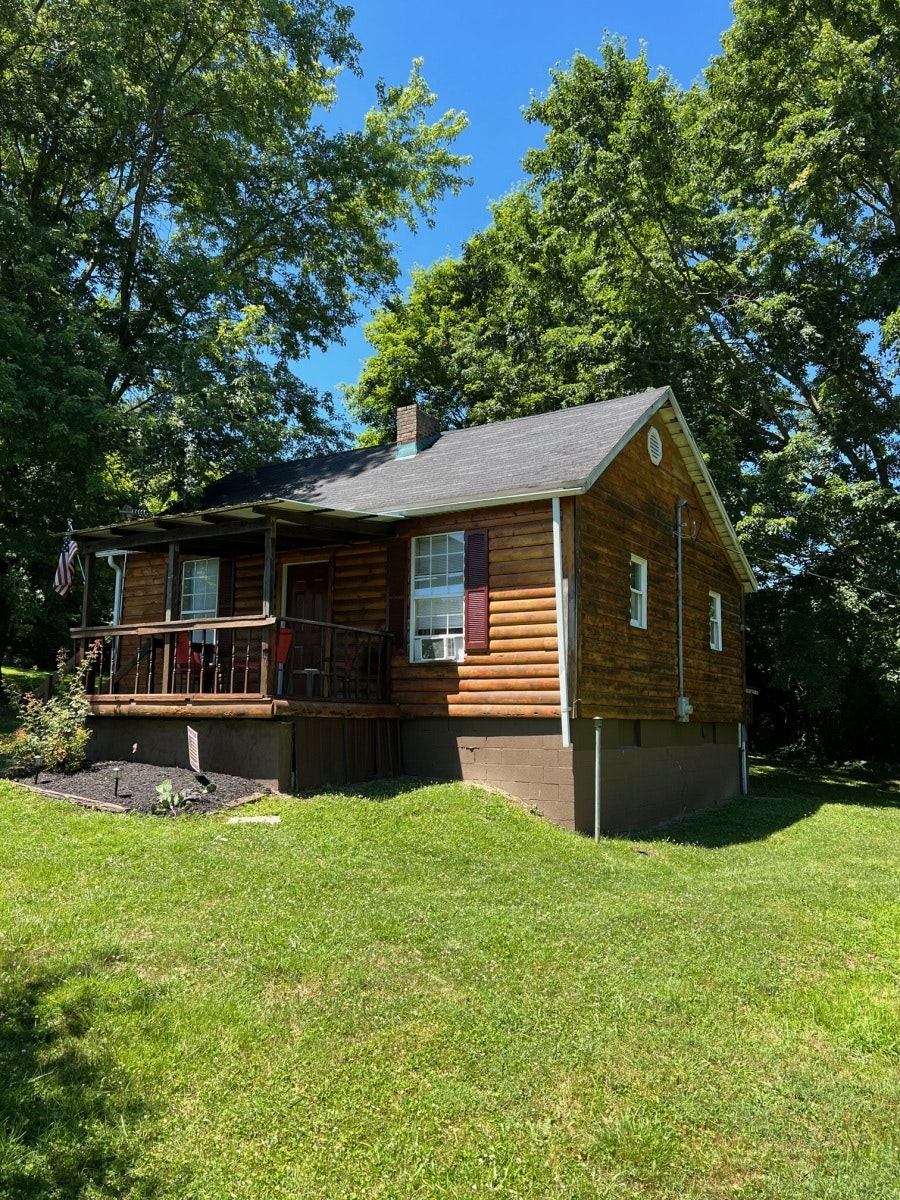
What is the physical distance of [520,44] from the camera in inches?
689

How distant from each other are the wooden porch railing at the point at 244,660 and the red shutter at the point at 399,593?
0.60ft

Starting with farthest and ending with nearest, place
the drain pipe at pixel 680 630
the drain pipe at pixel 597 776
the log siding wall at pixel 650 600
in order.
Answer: the drain pipe at pixel 680 630 → the log siding wall at pixel 650 600 → the drain pipe at pixel 597 776

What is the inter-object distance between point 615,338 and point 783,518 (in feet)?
23.9

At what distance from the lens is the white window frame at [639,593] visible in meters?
12.8

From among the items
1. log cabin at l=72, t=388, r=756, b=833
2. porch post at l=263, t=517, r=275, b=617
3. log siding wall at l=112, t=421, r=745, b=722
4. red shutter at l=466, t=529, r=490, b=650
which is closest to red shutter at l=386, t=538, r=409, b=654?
log cabin at l=72, t=388, r=756, b=833

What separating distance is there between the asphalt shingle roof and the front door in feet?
3.73

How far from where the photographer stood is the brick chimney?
15.5 m

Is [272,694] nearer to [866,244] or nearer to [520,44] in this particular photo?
[520,44]

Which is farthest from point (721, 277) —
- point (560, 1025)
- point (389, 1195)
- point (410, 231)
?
point (389, 1195)

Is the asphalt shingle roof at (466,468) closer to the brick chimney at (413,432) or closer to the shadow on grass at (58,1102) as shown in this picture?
the brick chimney at (413,432)

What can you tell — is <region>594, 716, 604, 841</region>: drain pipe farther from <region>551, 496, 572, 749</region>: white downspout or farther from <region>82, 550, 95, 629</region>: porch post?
<region>82, 550, 95, 629</region>: porch post

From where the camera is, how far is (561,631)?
1050 cm

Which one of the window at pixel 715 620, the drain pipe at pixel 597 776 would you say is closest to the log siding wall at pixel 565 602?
the drain pipe at pixel 597 776

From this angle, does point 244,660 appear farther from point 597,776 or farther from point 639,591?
point 639,591
